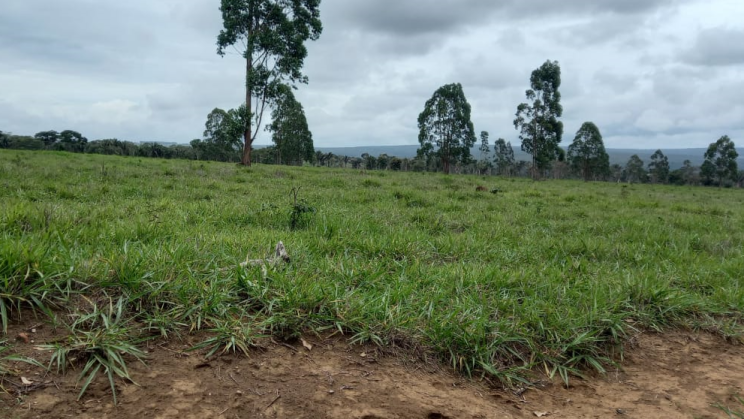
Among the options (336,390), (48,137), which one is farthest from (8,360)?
(48,137)

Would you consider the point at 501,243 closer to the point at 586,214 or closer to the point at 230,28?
the point at 586,214

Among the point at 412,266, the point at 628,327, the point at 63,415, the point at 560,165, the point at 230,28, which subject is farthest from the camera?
the point at 560,165

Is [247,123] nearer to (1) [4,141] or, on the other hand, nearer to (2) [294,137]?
(2) [294,137]

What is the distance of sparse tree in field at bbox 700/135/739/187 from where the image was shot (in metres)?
61.0

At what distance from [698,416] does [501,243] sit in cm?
365

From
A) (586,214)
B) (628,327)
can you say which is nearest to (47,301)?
(628,327)

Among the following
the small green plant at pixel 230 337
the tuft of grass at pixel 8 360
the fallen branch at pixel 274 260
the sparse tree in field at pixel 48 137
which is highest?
the sparse tree in field at pixel 48 137

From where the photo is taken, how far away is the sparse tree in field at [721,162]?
61031 millimetres

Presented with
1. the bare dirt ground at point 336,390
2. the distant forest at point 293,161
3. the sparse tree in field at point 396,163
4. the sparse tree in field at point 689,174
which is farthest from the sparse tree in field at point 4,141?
the sparse tree in field at point 689,174

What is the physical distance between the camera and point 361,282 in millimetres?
3744

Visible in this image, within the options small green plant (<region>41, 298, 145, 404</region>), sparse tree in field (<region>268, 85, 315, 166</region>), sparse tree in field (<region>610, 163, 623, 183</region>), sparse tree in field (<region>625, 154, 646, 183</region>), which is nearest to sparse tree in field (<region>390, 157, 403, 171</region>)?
sparse tree in field (<region>268, 85, 315, 166</region>)

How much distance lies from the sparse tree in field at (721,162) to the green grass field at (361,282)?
71.9 metres

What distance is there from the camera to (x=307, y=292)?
3.04 meters

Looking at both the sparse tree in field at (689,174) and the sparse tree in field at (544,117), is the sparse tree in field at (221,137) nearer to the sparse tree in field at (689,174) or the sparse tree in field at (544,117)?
the sparse tree in field at (544,117)
